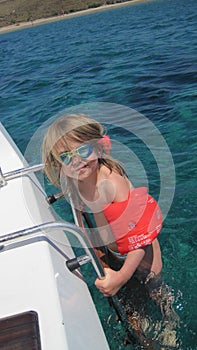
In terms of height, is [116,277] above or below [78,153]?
below

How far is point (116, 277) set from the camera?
6.51 feet

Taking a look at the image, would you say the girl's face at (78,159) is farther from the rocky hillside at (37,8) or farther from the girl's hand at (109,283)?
the rocky hillside at (37,8)

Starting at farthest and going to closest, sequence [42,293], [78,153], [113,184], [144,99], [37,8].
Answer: [37,8] < [144,99] < [113,184] < [78,153] < [42,293]

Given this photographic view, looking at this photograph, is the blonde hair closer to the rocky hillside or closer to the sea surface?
the sea surface

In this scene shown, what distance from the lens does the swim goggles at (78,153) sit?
6.34ft

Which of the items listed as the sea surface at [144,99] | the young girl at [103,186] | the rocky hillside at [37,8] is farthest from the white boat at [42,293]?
the rocky hillside at [37,8]

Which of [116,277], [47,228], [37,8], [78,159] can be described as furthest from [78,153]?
[37,8]

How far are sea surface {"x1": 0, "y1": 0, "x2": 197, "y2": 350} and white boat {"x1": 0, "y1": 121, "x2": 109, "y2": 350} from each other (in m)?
0.83

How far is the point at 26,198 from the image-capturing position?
8.37ft

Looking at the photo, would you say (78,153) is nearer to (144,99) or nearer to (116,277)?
(116,277)

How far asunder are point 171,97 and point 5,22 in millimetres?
87978

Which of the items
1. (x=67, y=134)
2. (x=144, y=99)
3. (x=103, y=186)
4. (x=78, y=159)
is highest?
(x=67, y=134)

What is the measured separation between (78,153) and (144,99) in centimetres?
563

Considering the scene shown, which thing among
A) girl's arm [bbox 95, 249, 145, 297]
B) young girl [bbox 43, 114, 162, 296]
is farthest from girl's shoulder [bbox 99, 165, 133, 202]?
girl's arm [bbox 95, 249, 145, 297]
